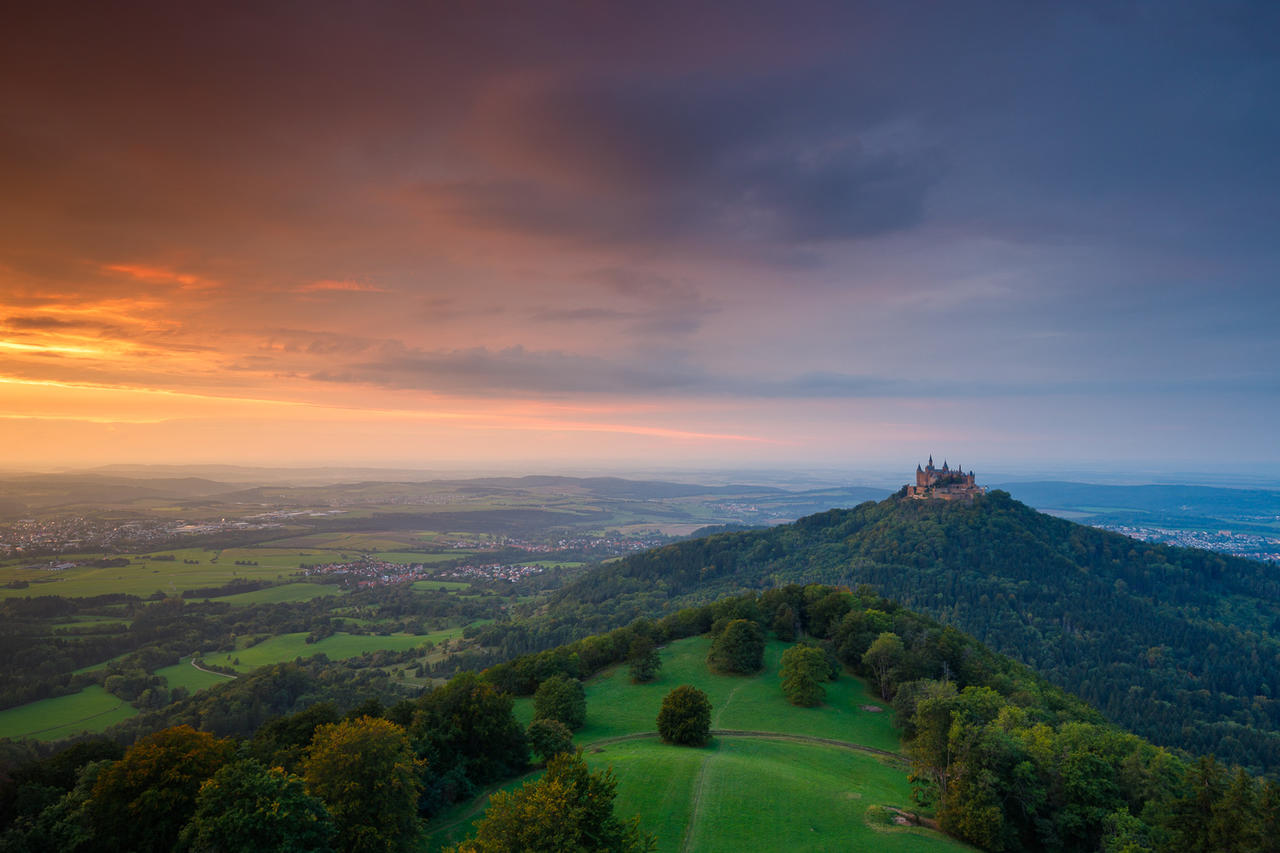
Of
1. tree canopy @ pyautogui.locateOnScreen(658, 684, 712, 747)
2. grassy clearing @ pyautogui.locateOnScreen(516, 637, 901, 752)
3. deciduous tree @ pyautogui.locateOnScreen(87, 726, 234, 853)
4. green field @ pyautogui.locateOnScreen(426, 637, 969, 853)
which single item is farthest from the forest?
tree canopy @ pyautogui.locateOnScreen(658, 684, 712, 747)

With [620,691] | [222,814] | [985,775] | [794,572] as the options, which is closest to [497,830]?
[222,814]

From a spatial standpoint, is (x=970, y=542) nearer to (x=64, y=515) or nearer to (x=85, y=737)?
(x=85, y=737)

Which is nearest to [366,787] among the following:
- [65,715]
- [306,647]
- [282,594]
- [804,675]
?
[804,675]

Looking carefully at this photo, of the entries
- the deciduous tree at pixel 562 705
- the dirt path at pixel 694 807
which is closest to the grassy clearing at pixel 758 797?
the dirt path at pixel 694 807

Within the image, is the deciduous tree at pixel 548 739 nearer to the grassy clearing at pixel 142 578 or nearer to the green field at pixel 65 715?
the green field at pixel 65 715

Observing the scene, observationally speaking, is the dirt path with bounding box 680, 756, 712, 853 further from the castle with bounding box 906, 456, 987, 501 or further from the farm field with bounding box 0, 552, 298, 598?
the castle with bounding box 906, 456, 987, 501

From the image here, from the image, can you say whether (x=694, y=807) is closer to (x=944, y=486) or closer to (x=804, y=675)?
(x=804, y=675)
